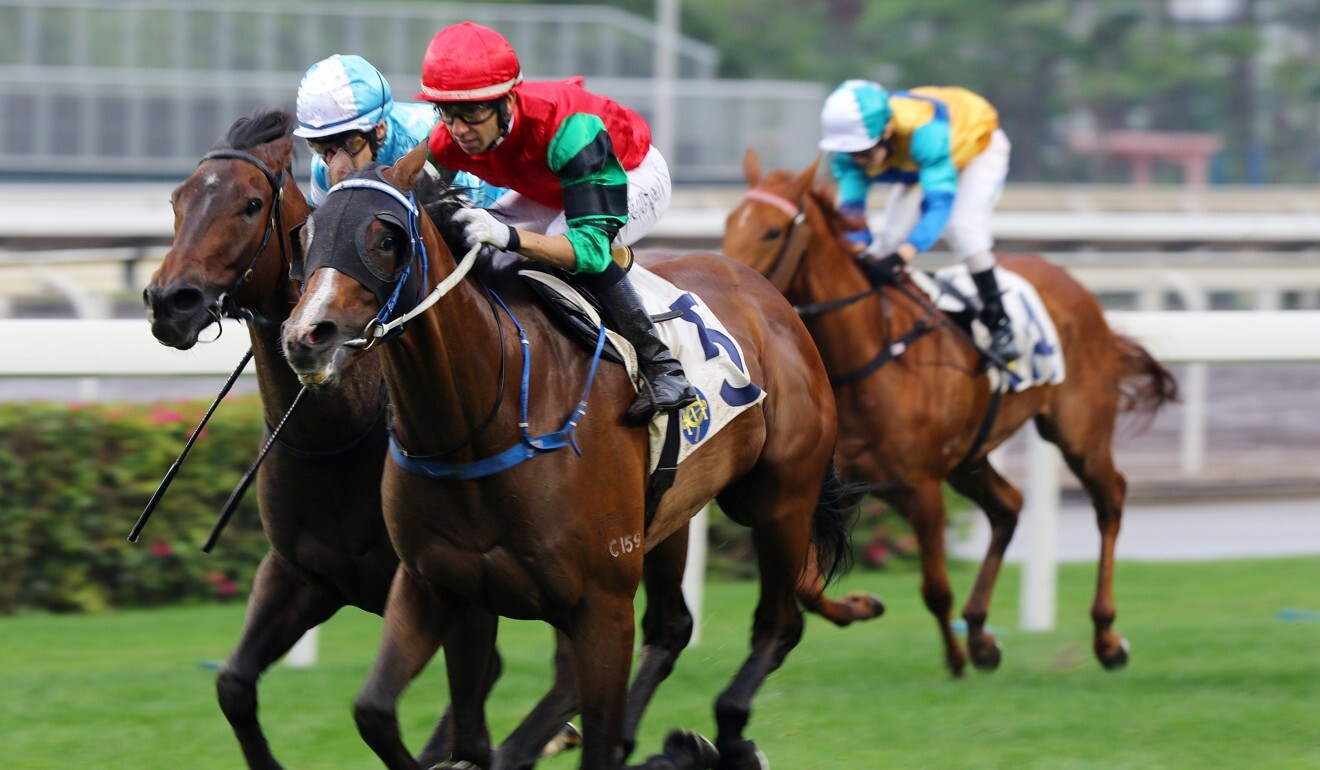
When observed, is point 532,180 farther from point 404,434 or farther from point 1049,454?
point 1049,454

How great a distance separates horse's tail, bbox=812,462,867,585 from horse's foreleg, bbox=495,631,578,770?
2.80 ft

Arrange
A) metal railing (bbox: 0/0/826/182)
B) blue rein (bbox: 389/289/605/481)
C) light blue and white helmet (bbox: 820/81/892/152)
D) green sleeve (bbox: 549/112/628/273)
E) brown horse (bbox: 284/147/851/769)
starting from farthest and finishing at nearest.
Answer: metal railing (bbox: 0/0/826/182), light blue and white helmet (bbox: 820/81/892/152), green sleeve (bbox: 549/112/628/273), blue rein (bbox: 389/289/605/481), brown horse (bbox: 284/147/851/769)

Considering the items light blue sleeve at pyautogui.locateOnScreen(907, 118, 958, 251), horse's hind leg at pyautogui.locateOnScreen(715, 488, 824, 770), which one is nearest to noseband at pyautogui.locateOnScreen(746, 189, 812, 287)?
light blue sleeve at pyautogui.locateOnScreen(907, 118, 958, 251)

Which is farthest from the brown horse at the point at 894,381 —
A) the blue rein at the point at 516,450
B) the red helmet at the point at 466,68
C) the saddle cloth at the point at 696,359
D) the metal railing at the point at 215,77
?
the metal railing at the point at 215,77

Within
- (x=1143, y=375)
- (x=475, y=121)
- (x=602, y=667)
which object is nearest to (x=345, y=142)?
(x=475, y=121)

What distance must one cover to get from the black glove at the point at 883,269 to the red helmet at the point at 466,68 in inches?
105

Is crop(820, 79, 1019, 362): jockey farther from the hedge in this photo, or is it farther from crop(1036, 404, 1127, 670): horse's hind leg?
the hedge

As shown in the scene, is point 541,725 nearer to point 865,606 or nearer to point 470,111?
point 470,111

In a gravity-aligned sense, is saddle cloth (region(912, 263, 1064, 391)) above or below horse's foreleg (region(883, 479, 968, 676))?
above

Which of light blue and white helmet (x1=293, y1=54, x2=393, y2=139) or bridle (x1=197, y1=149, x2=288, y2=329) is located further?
light blue and white helmet (x1=293, y1=54, x2=393, y2=139)

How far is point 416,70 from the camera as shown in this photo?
21719 mm

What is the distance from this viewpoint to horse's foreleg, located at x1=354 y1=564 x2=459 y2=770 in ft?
11.0

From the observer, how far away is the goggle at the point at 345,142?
3754mm

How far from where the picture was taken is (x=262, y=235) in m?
3.55
